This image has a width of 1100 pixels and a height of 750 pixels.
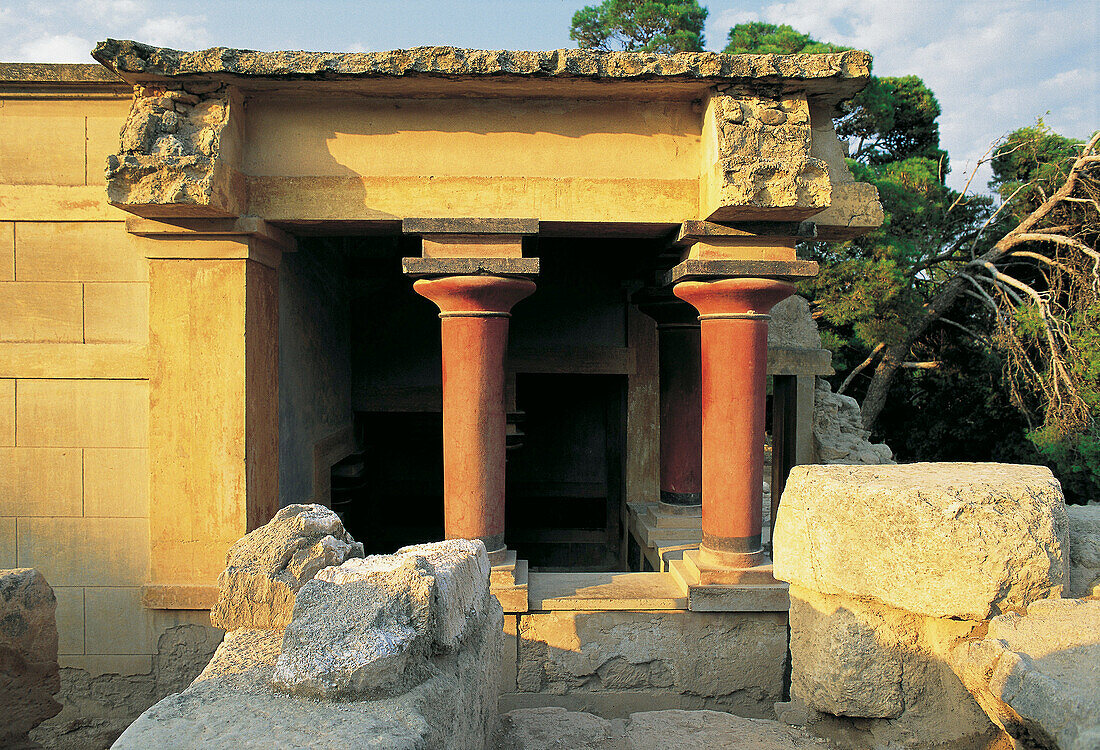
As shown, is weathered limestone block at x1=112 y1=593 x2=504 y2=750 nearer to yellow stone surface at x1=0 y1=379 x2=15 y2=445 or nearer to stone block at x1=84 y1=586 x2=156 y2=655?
stone block at x1=84 y1=586 x2=156 y2=655

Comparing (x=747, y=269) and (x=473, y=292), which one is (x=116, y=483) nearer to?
(x=473, y=292)

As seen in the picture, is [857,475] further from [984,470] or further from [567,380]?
[567,380]

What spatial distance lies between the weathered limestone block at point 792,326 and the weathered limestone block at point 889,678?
19.4 feet

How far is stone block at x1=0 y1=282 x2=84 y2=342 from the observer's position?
4488mm

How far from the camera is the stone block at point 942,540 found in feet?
7.48

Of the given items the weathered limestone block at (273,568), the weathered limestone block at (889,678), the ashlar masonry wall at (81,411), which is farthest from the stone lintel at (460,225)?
the weathered limestone block at (889,678)

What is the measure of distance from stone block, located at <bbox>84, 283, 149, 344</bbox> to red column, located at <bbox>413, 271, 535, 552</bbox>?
1.75 m

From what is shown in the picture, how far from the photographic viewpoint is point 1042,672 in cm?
193

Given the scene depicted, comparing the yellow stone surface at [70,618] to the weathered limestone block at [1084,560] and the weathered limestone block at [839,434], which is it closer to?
the weathered limestone block at [1084,560]

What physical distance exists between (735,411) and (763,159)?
61.1 inches

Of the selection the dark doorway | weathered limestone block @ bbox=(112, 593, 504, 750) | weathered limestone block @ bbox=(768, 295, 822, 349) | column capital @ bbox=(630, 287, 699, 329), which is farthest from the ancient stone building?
the dark doorway

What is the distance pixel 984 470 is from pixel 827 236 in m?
2.49

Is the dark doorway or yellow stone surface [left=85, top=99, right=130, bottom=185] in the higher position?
yellow stone surface [left=85, top=99, right=130, bottom=185]

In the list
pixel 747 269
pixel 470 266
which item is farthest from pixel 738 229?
pixel 470 266
